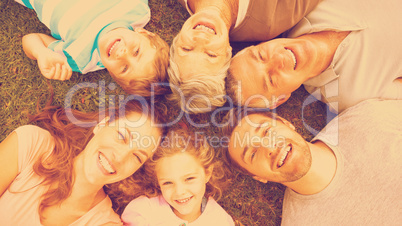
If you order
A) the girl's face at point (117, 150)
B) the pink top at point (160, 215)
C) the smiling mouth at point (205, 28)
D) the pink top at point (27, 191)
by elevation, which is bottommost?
the pink top at point (160, 215)

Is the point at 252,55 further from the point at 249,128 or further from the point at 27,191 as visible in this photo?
the point at 27,191

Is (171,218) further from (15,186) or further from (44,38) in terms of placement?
(44,38)

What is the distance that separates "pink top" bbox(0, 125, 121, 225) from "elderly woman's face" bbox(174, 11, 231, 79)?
70.4 inches

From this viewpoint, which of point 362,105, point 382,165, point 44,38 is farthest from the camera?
point 44,38

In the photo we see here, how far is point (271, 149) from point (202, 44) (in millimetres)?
1177

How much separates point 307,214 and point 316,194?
235mm

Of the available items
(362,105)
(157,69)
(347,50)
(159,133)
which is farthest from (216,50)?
(362,105)

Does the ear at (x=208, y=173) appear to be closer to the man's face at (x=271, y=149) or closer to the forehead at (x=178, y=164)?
the forehead at (x=178, y=164)

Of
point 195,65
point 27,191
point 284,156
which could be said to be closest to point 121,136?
point 195,65

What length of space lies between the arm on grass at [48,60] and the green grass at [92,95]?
32cm

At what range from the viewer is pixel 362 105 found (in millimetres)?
2893

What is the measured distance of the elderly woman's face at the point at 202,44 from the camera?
2.36 meters

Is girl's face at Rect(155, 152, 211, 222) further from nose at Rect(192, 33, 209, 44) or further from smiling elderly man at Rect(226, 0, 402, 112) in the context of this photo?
nose at Rect(192, 33, 209, 44)

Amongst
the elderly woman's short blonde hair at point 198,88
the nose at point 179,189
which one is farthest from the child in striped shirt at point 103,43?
the nose at point 179,189
